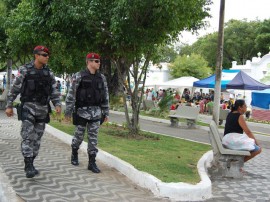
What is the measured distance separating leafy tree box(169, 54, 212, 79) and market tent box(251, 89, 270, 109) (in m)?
22.2

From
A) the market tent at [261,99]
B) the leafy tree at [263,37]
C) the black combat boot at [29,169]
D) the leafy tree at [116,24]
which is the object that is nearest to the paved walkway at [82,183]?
the black combat boot at [29,169]

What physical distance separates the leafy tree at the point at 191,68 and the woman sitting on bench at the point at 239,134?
138 ft

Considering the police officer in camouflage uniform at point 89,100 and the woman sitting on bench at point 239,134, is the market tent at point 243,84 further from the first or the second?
the police officer in camouflage uniform at point 89,100

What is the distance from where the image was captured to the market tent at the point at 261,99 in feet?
82.0

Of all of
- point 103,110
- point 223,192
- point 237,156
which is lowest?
point 223,192

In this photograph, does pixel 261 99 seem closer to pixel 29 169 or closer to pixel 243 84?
pixel 243 84

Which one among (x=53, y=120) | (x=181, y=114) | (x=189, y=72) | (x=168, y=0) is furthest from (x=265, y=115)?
(x=189, y=72)

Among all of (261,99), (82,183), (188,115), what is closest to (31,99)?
(82,183)

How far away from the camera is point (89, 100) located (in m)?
5.89

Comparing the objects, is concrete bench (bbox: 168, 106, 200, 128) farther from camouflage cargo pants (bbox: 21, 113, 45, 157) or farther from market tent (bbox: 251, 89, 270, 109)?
market tent (bbox: 251, 89, 270, 109)

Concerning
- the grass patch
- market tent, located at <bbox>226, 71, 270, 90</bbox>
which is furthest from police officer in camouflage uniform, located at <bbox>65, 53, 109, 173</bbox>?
market tent, located at <bbox>226, 71, 270, 90</bbox>

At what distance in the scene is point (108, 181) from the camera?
563 cm

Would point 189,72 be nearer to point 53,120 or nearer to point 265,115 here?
point 265,115

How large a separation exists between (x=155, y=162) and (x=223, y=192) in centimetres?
144
